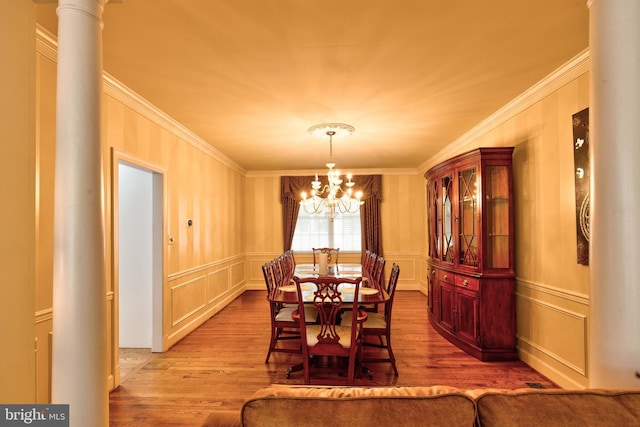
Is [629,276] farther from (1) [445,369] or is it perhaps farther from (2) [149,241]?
(2) [149,241]

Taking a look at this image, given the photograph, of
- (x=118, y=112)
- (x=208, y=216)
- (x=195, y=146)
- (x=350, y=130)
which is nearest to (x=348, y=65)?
(x=350, y=130)

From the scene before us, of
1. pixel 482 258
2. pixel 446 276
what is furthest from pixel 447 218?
pixel 482 258

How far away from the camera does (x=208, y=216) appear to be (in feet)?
16.8

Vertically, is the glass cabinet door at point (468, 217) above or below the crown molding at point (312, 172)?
below

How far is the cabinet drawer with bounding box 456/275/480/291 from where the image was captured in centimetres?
347

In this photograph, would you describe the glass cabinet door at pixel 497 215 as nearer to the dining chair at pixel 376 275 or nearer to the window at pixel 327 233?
the dining chair at pixel 376 275

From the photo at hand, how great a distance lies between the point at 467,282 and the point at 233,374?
2.65m

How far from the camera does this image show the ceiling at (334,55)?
1.91 m

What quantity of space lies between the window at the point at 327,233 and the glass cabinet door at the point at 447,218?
3.10 meters

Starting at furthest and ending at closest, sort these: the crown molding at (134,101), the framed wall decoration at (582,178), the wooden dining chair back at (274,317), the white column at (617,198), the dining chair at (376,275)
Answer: the dining chair at (376,275) → the wooden dining chair back at (274,317) → the framed wall decoration at (582,178) → the crown molding at (134,101) → the white column at (617,198)

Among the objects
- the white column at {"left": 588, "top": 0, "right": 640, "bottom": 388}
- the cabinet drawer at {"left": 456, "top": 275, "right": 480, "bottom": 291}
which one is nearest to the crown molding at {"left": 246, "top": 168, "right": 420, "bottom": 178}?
the cabinet drawer at {"left": 456, "top": 275, "right": 480, "bottom": 291}

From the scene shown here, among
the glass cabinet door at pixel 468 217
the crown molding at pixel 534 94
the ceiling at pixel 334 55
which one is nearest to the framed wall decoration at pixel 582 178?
the crown molding at pixel 534 94

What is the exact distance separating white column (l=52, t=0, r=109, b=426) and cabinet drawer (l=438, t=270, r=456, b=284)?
3.60 metres

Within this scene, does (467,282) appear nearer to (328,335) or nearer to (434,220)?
(434,220)
